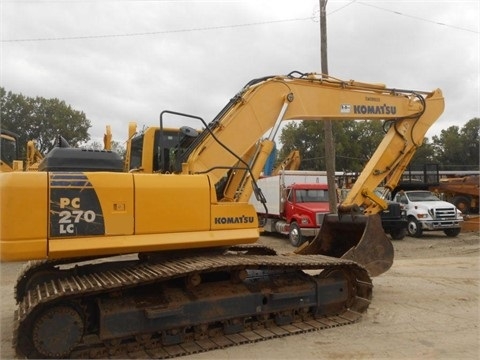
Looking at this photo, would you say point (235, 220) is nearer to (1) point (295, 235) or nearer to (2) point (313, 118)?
(2) point (313, 118)

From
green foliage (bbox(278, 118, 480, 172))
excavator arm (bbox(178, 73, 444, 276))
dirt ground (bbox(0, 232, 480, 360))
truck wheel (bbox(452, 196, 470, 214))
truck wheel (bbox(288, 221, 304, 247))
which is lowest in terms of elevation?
dirt ground (bbox(0, 232, 480, 360))

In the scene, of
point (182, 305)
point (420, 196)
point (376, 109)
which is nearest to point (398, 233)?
point (420, 196)

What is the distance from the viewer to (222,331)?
17.0 feet

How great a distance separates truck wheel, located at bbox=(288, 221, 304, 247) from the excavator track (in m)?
8.39

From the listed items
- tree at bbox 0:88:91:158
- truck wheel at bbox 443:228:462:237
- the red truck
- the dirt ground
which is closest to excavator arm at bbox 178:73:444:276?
the dirt ground

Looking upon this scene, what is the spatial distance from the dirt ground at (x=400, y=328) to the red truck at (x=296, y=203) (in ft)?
16.5

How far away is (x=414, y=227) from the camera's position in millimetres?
16797

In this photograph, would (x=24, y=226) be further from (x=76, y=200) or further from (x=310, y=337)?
(x=310, y=337)

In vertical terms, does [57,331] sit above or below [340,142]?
below

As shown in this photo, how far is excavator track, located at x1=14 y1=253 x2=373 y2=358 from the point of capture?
441 centimetres

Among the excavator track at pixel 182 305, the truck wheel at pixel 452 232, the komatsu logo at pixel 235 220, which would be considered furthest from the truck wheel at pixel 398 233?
the komatsu logo at pixel 235 220

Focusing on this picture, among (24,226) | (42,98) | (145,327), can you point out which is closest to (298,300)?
(145,327)

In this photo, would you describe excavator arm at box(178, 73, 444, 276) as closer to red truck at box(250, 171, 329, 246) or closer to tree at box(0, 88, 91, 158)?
red truck at box(250, 171, 329, 246)

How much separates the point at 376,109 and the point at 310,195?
803cm
